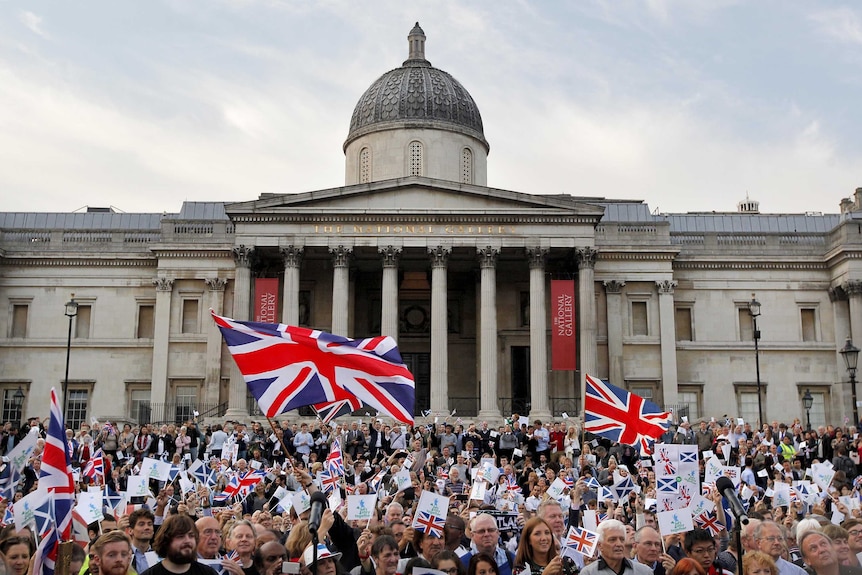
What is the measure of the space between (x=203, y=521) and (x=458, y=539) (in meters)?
2.98

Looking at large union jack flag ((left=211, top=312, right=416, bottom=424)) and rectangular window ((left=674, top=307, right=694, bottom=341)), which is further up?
rectangular window ((left=674, top=307, right=694, bottom=341))

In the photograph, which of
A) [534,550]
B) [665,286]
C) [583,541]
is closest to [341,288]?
[665,286]

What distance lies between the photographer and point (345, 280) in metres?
45.9

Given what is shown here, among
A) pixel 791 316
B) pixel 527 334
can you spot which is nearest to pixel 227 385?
pixel 527 334

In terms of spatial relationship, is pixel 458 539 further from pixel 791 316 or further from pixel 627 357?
pixel 791 316

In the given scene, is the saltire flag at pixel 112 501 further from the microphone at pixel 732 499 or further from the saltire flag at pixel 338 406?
the microphone at pixel 732 499

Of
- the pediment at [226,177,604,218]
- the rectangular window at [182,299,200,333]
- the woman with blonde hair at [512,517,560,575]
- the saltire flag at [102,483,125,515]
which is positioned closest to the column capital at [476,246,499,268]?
the pediment at [226,177,604,218]

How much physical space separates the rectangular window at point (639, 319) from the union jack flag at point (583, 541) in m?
38.2

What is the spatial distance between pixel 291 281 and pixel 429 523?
34976mm

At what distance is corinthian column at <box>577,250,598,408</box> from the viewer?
149 ft

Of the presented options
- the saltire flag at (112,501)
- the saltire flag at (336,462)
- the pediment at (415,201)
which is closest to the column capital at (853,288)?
the pediment at (415,201)

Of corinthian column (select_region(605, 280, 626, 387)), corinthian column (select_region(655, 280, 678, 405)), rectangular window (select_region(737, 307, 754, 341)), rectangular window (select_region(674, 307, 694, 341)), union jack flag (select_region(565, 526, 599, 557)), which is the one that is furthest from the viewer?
rectangular window (select_region(674, 307, 694, 341))

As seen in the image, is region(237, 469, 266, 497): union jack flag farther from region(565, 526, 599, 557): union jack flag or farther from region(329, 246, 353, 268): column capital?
region(329, 246, 353, 268): column capital

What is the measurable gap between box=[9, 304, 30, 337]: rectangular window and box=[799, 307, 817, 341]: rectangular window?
Result: 4005 cm
